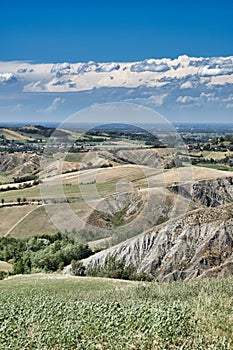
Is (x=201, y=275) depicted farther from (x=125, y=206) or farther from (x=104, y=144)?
(x=104, y=144)

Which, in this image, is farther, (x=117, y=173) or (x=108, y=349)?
(x=117, y=173)

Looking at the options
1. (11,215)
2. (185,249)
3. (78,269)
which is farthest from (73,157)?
(185,249)

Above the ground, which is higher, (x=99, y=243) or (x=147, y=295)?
(x=147, y=295)

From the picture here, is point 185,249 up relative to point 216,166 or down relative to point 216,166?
down

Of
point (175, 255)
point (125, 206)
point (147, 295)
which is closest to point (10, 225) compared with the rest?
point (125, 206)

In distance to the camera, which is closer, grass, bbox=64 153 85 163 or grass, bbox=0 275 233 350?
grass, bbox=0 275 233 350

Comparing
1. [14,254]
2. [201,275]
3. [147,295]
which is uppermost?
[147,295]

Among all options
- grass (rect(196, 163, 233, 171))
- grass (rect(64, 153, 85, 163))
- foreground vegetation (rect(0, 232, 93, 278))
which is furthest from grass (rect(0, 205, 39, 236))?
grass (rect(196, 163, 233, 171))

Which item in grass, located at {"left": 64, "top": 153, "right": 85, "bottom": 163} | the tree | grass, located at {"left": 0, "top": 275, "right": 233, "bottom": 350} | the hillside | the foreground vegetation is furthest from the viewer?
grass, located at {"left": 64, "top": 153, "right": 85, "bottom": 163}

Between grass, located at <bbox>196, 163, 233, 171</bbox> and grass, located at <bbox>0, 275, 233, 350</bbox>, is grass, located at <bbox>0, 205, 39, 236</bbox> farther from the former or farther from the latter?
grass, located at <bbox>0, 275, 233, 350</bbox>

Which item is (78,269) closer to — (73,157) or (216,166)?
(73,157)

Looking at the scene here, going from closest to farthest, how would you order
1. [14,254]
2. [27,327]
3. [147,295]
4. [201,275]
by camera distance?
[27,327] < [147,295] < [201,275] < [14,254]
